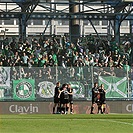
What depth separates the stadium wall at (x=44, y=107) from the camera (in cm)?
3325

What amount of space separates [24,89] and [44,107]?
1.64m

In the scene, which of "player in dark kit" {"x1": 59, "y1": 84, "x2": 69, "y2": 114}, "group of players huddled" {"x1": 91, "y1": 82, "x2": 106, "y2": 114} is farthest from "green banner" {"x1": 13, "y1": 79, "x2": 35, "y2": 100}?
"group of players huddled" {"x1": 91, "y1": 82, "x2": 106, "y2": 114}

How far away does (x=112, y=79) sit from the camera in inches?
1337

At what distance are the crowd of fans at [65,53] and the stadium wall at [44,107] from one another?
89.7 inches

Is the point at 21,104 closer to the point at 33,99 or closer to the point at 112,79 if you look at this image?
the point at 33,99

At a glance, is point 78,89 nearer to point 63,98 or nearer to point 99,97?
point 99,97

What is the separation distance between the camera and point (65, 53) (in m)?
35.9

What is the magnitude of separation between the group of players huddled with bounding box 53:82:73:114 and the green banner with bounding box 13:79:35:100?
2.15 m

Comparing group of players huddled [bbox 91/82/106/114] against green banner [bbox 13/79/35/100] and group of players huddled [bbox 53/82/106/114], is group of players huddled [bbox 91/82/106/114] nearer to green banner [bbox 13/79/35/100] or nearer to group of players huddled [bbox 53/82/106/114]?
group of players huddled [bbox 53/82/106/114]

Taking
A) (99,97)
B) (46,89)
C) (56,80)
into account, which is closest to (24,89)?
(46,89)

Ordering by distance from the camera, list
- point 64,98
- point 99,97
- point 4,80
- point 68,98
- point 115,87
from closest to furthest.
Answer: point 64,98
point 68,98
point 99,97
point 4,80
point 115,87

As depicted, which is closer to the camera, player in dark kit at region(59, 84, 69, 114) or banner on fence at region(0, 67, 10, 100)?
player in dark kit at region(59, 84, 69, 114)

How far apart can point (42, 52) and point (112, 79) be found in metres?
4.94

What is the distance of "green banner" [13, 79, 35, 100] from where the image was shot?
107 feet
